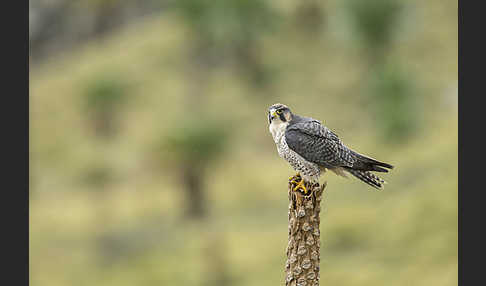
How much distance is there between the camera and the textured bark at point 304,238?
11.8 meters

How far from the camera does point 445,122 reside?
51188 millimetres

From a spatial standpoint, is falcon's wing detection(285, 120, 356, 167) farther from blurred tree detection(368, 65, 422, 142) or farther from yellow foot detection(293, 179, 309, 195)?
blurred tree detection(368, 65, 422, 142)

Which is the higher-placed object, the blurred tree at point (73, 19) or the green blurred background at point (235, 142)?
the blurred tree at point (73, 19)

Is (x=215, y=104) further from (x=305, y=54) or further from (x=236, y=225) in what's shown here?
(x=236, y=225)

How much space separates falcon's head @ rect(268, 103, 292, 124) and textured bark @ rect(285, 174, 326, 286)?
84.2 inches

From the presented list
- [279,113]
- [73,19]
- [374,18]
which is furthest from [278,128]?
[73,19]

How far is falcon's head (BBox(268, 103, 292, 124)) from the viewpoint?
13.2 meters

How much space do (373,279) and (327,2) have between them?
154 feet

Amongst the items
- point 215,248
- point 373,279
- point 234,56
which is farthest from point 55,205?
point 373,279

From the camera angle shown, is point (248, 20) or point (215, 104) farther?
point (248, 20)

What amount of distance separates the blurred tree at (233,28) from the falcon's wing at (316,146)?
181 feet

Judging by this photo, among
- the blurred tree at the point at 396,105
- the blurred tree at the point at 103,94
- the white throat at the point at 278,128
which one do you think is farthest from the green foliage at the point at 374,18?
the white throat at the point at 278,128

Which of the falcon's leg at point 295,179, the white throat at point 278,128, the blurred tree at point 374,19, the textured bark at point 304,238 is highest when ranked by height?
the blurred tree at point 374,19

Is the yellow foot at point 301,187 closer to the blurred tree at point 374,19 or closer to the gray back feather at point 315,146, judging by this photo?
the gray back feather at point 315,146
